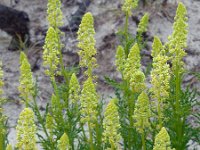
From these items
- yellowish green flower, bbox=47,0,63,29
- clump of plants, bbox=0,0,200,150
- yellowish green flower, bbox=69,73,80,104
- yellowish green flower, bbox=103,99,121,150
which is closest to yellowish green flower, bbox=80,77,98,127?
clump of plants, bbox=0,0,200,150

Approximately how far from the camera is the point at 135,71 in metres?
3.78

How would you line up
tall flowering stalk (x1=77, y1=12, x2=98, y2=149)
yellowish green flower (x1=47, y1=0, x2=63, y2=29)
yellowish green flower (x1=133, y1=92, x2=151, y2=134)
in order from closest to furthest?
yellowish green flower (x1=133, y1=92, x2=151, y2=134) → tall flowering stalk (x1=77, y1=12, x2=98, y2=149) → yellowish green flower (x1=47, y1=0, x2=63, y2=29)

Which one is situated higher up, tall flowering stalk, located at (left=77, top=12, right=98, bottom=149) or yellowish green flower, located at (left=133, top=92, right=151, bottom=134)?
tall flowering stalk, located at (left=77, top=12, right=98, bottom=149)

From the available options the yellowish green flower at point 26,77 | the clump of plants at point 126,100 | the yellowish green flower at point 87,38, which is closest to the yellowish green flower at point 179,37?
the clump of plants at point 126,100

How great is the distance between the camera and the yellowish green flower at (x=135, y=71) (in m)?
3.70

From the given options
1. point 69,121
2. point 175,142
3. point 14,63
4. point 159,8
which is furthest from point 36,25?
point 175,142

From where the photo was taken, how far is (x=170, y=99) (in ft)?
14.2

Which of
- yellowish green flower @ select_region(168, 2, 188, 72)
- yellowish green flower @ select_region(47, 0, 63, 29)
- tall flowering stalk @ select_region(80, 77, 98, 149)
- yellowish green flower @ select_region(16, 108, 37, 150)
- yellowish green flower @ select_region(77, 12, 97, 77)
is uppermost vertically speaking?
yellowish green flower @ select_region(47, 0, 63, 29)

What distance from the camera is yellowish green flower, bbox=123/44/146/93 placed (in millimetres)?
3695

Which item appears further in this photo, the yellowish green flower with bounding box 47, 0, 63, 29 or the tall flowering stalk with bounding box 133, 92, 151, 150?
the yellowish green flower with bounding box 47, 0, 63, 29

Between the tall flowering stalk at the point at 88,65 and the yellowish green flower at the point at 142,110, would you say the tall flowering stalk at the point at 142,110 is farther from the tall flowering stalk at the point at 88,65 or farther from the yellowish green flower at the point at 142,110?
the tall flowering stalk at the point at 88,65

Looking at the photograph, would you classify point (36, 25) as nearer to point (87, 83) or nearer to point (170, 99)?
point (170, 99)

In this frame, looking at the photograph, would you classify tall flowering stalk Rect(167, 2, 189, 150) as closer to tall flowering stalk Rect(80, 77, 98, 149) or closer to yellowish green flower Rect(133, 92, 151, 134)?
yellowish green flower Rect(133, 92, 151, 134)

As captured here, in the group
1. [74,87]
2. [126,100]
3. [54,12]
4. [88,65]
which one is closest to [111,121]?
[74,87]
